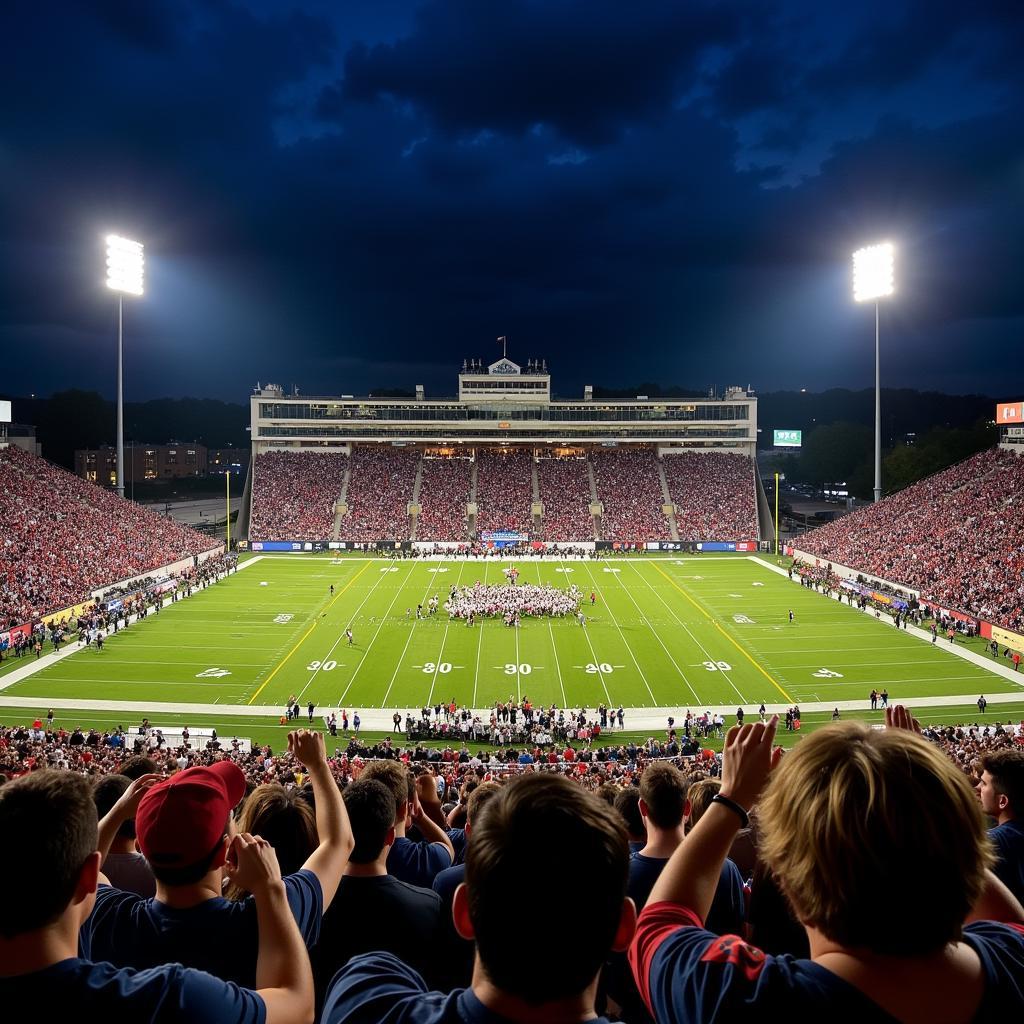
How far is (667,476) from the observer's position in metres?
69.4

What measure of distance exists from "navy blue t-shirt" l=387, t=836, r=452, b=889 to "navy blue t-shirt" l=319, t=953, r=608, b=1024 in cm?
282

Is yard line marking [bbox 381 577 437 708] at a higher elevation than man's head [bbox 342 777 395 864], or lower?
lower

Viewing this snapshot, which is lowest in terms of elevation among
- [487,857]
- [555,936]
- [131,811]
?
[131,811]

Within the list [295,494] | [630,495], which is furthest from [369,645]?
[630,495]

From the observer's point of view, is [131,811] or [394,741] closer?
[131,811]

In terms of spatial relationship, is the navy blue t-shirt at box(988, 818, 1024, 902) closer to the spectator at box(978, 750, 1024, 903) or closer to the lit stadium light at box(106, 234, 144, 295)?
the spectator at box(978, 750, 1024, 903)

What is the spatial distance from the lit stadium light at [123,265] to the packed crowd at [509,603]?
97.7 ft

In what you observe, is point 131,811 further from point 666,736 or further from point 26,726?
point 26,726

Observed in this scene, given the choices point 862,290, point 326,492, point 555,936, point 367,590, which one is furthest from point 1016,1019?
point 326,492

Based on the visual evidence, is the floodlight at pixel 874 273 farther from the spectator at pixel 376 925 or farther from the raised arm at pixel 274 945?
the raised arm at pixel 274 945

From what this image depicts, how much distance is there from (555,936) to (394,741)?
819 inches

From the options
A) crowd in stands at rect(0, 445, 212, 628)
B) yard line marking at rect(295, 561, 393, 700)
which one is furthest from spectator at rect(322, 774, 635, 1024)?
crowd in stands at rect(0, 445, 212, 628)

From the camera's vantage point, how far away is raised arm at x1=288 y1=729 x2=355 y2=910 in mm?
2803

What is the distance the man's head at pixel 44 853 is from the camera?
1972 millimetres
